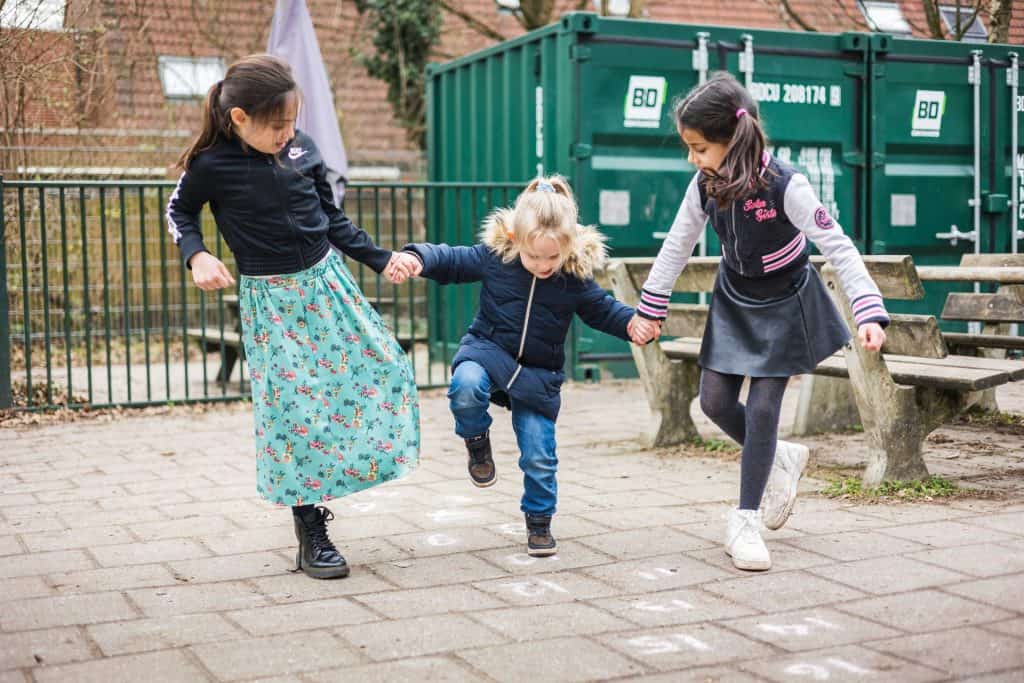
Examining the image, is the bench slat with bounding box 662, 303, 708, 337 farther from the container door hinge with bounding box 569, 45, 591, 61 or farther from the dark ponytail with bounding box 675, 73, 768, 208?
the container door hinge with bounding box 569, 45, 591, 61

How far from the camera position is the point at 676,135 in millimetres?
8781

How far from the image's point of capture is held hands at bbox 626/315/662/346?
13.4 ft

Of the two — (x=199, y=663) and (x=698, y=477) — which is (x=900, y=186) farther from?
(x=199, y=663)

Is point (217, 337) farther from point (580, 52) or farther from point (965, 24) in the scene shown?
point (965, 24)

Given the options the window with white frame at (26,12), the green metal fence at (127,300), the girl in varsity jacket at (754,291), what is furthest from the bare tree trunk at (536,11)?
the girl in varsity jacket at (754,291)

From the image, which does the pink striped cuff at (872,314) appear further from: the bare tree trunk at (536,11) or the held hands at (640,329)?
the bare tree trunk at (536,11)

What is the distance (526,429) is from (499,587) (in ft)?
1.95

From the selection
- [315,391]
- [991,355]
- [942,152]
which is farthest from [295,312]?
[942,152]

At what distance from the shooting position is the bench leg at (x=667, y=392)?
621cm

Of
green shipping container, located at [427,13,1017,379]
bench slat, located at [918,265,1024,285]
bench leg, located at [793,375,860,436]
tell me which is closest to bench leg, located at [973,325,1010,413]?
bench leg, located at [793,375,860,436]

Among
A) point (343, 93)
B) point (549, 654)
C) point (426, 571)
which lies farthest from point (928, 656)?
point (343, 93)

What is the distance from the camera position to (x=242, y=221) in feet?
12.3

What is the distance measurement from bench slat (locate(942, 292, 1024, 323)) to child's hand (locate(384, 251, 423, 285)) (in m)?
3.08

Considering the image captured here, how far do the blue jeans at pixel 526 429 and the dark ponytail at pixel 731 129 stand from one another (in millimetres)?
943
